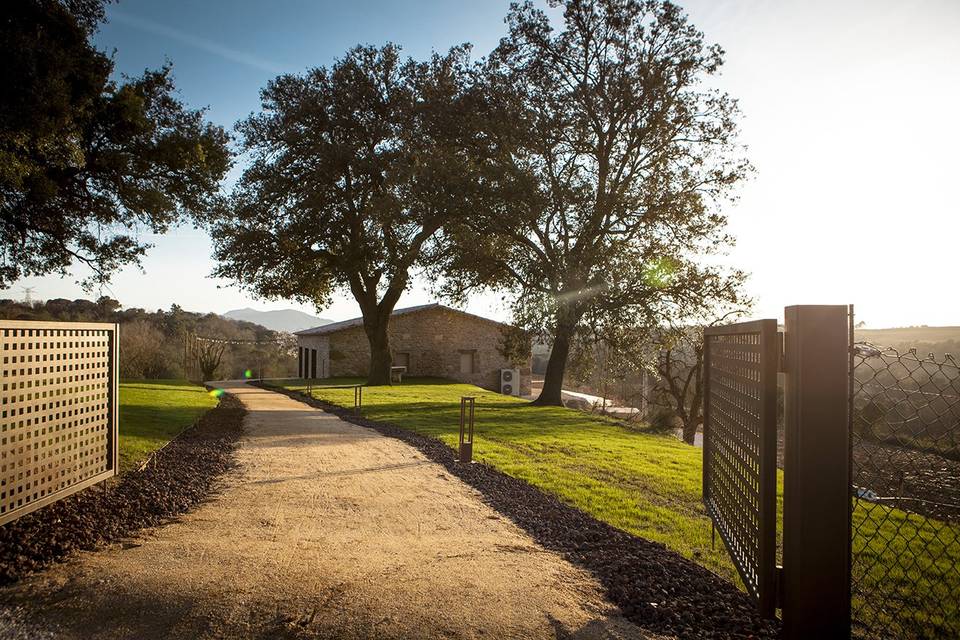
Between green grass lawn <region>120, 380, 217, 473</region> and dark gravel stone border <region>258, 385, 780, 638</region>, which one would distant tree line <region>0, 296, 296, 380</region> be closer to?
green grass lawn <region>120, 380, 217, 473</region>

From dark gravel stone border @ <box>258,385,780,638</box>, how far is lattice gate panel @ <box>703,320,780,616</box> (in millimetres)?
335

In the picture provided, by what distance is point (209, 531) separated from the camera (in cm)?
508

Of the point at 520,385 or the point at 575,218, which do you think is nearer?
the point at 575,218

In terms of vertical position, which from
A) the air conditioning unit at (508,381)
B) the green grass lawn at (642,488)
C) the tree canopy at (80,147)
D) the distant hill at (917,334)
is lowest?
the air conditioning unit at (508,381)

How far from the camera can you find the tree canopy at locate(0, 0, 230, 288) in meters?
8.30

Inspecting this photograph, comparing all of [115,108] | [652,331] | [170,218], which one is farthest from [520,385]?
[115,108]

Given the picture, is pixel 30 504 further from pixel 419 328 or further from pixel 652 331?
pixel 419 328

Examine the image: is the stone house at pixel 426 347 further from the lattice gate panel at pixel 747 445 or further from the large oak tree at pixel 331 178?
the lattice gate panel at pixel 747 445

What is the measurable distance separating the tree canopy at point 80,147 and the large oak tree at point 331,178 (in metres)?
9.67

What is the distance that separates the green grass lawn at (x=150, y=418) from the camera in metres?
8.38

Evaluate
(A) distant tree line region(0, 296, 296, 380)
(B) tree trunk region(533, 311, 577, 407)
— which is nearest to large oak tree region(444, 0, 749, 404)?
(B) tree trunk region(533, 311, 577, 407)

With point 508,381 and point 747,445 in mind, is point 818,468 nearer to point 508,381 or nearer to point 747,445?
point 747,445

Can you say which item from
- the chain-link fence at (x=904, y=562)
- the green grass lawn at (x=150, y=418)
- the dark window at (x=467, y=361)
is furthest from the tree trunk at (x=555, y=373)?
the chain-link fence at (x=904, y=562)

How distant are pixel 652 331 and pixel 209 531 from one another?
16919 millimetres
